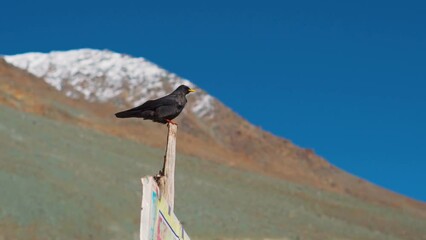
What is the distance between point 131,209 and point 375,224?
80.0 feet

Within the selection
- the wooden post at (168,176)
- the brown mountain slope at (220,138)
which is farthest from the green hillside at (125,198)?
the wooden post at (168,176)

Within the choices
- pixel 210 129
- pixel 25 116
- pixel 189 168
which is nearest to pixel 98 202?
pixel 25 116

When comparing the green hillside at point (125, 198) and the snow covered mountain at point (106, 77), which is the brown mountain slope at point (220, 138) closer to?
the snow covered mountain at point (106, 77)

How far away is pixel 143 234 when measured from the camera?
369cm

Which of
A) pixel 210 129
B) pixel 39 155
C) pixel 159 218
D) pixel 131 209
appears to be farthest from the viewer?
pixel 210 129

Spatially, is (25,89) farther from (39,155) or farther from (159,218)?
(159,218)

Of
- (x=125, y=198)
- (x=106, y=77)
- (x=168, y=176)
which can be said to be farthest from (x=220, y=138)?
(x=168, y=176)

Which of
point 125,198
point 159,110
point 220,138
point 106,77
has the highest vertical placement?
point 106,77

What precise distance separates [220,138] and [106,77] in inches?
1156

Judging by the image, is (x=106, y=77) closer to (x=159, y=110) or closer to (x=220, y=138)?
(x=220, y=138)

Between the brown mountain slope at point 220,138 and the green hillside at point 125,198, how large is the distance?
693 inches

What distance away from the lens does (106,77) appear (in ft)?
433

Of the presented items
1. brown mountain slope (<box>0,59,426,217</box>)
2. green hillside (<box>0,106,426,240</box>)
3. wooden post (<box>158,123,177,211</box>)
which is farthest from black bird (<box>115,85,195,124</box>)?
brown mountain slope (<box>0,59,426,217</box>)

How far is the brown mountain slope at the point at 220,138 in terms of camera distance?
7438cm
